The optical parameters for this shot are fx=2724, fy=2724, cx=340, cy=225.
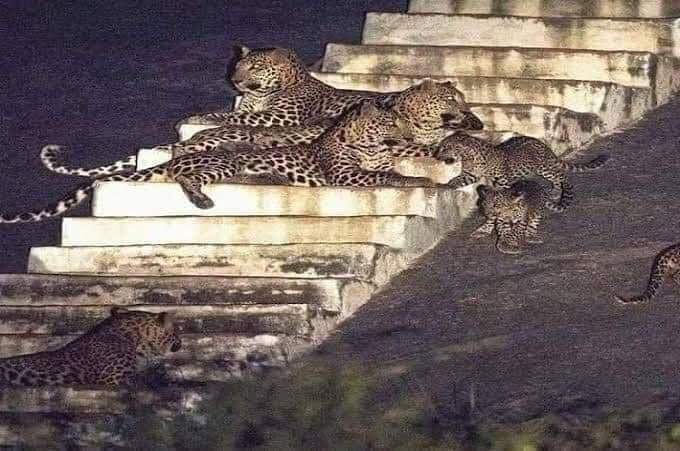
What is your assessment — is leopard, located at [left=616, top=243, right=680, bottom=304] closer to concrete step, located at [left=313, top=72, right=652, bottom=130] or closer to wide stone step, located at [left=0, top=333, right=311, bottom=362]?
wide stone step, located at [left=0, top=333, right=311, bottom=362]

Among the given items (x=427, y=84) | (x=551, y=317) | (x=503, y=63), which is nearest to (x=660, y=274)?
(x=551, y=317)

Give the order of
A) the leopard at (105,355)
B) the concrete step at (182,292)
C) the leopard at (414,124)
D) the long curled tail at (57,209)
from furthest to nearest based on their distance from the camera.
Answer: the leopard at (414,124)
the long curled tail at (57,209)
the concrete step at (182,292)
the leopard at (105,355)

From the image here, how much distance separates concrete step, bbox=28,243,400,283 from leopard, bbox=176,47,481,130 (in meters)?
2.10

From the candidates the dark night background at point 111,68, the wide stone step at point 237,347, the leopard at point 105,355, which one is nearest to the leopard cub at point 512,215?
the wide stone step at point 237,347

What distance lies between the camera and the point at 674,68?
69.1 feet

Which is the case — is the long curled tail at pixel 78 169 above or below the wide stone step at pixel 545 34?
below

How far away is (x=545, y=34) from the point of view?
21.0m

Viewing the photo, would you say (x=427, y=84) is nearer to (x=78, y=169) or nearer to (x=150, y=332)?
(x=78, y=169)

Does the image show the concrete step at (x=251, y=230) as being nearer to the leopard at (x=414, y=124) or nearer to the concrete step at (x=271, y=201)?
the concrete step at (x=271, y=201)

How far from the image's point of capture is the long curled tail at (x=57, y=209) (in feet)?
61.2

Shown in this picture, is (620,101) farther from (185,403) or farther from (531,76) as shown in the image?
(185,403)

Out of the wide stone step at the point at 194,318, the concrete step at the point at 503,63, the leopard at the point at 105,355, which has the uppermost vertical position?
the concrete step at the point at 503,63

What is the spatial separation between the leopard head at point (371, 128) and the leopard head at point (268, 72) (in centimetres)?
113

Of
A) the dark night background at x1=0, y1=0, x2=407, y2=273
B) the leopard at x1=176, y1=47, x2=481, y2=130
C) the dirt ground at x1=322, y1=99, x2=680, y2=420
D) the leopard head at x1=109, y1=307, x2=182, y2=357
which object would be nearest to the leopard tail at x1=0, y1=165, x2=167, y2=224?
the dark night background at x1=0, y1=0, x2=407, y2=273
